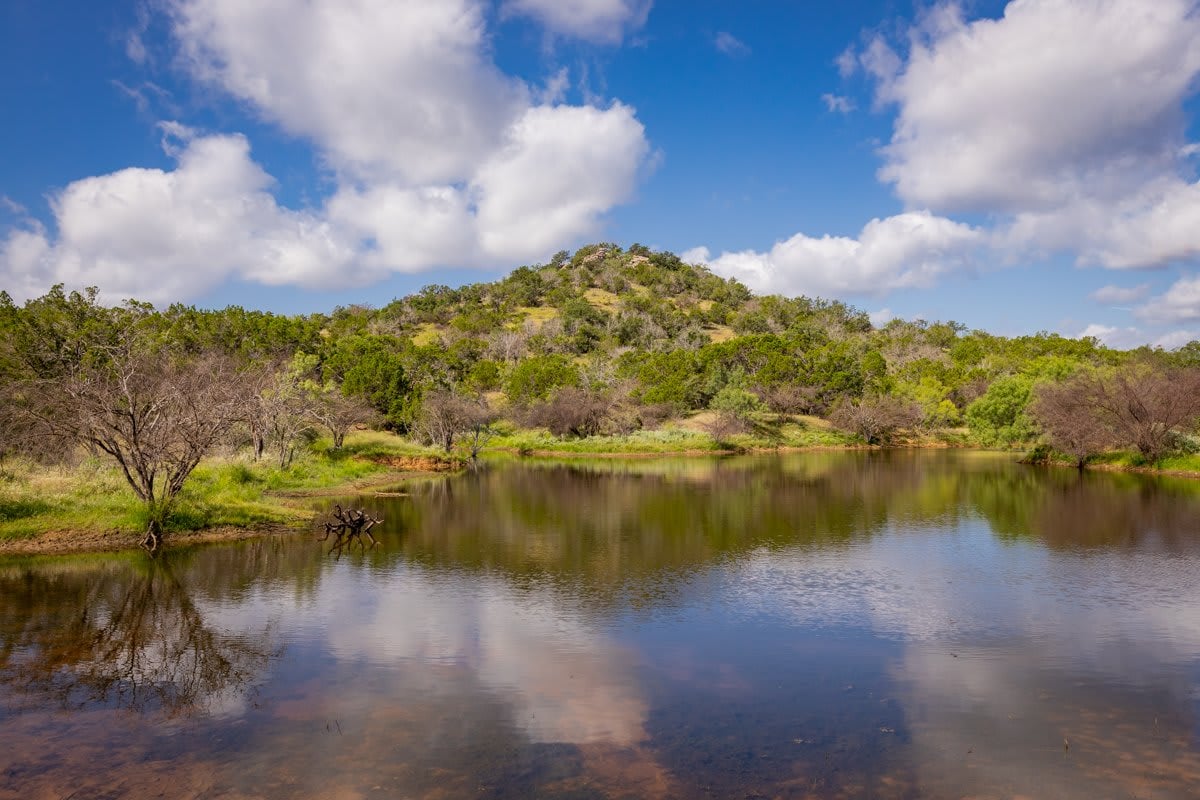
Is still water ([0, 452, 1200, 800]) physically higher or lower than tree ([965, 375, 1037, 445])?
lower

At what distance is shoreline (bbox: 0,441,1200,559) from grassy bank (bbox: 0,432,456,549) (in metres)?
0.05

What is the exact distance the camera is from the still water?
34.6ft

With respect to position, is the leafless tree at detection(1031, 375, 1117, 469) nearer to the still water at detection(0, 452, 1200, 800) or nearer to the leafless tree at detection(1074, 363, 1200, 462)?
the leafless tree at detection(1074, 363, 1200, 462)

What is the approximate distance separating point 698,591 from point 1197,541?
19.2 metres

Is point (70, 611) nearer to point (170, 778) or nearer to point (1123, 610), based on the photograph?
point (170, 778)

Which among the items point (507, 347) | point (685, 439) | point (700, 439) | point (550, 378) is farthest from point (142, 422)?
point (507, 347)

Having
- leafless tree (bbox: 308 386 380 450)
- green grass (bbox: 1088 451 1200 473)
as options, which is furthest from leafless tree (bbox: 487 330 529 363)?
green grass (bbox: 1088 451 1200 473)

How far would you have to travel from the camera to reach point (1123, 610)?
18.2 meters

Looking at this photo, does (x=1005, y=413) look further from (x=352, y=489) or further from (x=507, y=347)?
(x=507, y=347)

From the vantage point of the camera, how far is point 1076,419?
52188mm

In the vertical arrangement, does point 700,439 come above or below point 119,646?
above

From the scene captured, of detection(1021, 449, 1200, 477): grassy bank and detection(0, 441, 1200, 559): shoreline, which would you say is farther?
detection(1021, 449, 1200, 477): grassy bank

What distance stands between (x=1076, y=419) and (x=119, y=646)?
56.5m

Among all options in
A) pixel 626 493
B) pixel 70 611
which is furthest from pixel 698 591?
pixel 626 493
